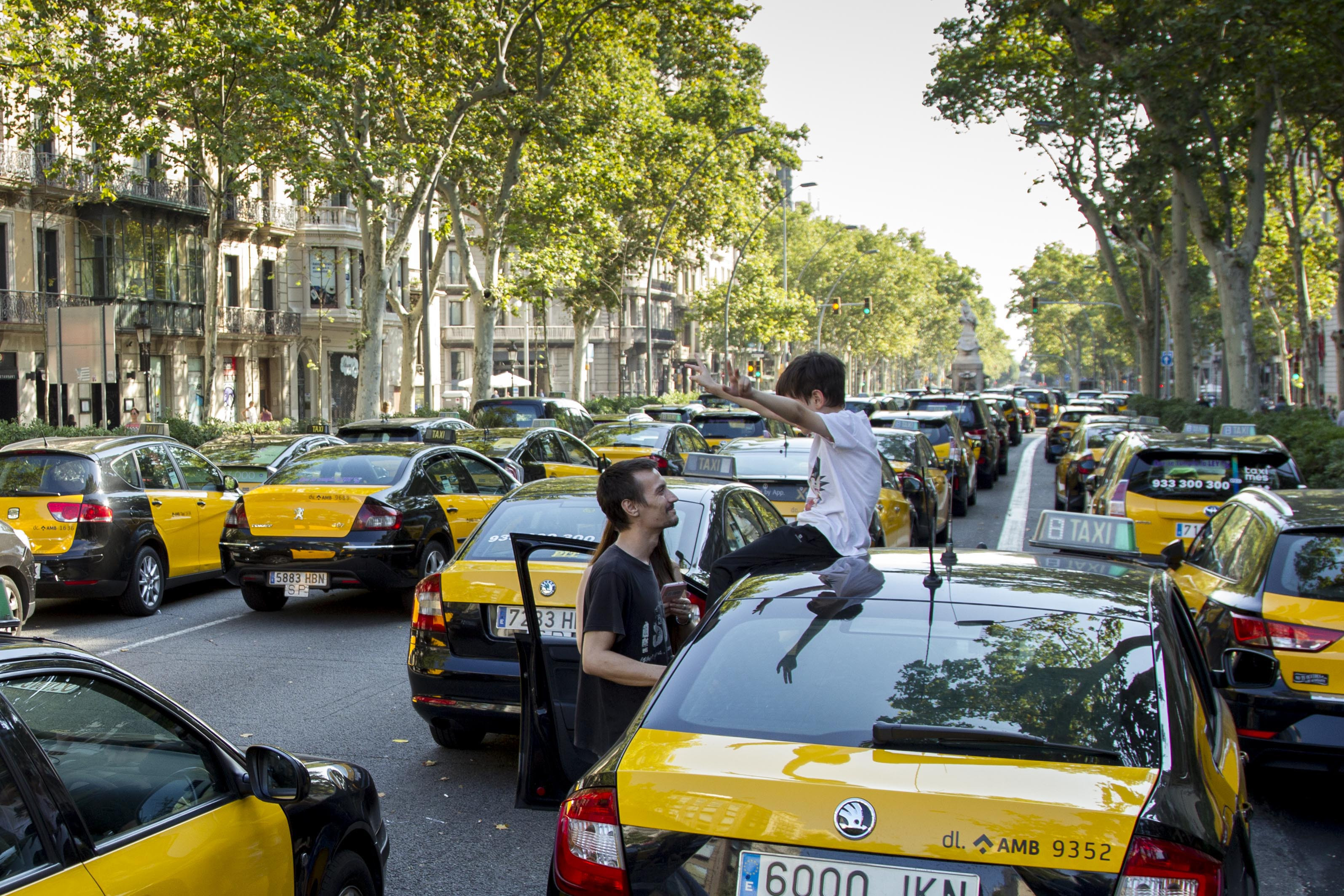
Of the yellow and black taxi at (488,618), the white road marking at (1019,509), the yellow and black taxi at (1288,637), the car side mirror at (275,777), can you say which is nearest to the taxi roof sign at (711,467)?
the yellow and black taxi at (488,618)

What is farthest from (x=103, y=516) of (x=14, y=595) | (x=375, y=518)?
(x=375, y=518)

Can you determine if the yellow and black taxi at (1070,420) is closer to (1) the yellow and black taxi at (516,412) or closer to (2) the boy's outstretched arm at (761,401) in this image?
(1) the yellow and black taxi at (516,412)

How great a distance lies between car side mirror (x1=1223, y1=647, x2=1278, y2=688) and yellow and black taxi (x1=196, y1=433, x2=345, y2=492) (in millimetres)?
11948

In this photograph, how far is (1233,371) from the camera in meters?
26.7

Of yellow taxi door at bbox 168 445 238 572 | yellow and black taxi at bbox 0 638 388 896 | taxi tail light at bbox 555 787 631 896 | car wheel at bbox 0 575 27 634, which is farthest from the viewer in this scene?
yellow taxi door at bbox 168 445 238 572

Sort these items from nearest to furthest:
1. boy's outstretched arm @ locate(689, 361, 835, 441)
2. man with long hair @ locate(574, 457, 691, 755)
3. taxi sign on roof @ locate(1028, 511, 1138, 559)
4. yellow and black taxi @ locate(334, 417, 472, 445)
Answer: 1. man with long hair @ locate(574, 457, 691, 755)
2. boy's outstretched arm @ locate(689, 361, 835, 441)
3. taxi sign on roof @ locate(1028, 511, 1138, 559)
4. yellow and black taxi @ locate(334, 417, 472, 445)

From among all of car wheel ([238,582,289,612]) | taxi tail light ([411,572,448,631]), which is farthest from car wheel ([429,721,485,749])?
car wheel ([238,582,289,612])

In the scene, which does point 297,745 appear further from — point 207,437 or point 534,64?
point 534,64

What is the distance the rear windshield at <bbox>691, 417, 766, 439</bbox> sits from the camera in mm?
22922

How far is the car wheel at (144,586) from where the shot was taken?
39.8ft

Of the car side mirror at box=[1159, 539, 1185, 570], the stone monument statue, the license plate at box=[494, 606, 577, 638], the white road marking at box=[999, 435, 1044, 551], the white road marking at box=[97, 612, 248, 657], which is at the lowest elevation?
the white road marking at box=[97, 612, 248, 657]

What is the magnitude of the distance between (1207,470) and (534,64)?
71.9 ft

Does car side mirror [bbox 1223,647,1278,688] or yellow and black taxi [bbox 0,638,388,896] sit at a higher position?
yellow and black taxi [bbox 0,638,388,896]

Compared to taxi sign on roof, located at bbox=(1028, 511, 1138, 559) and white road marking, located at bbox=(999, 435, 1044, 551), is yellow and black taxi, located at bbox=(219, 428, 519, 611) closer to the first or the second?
white road marking, located at bbox=(999, 435, 1044, 551)
